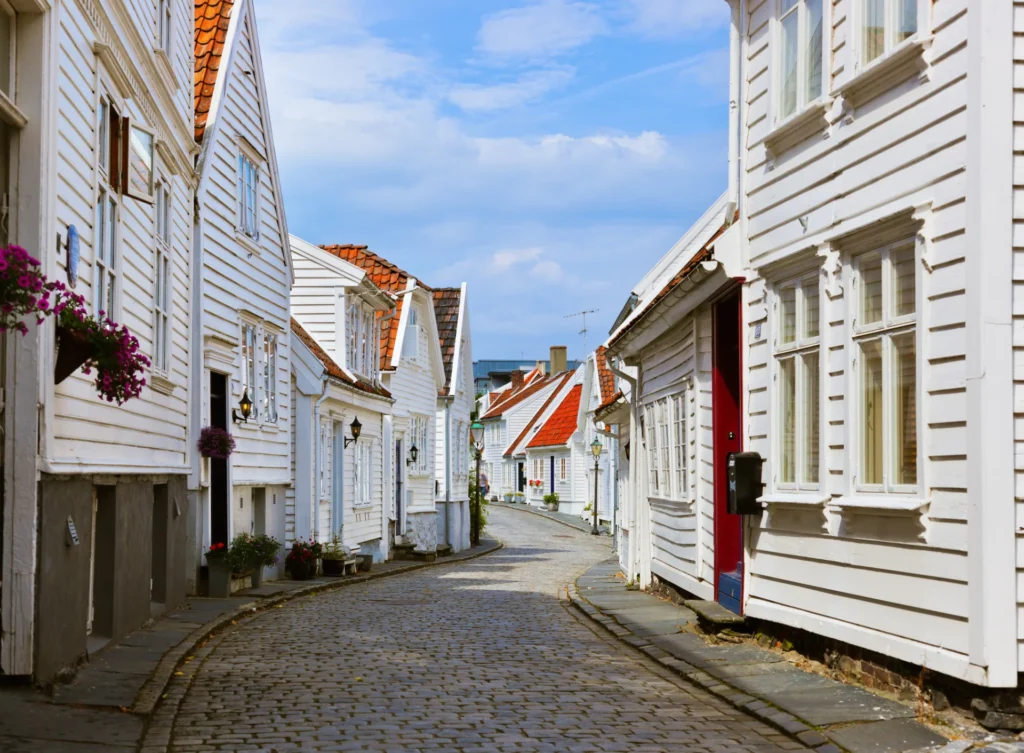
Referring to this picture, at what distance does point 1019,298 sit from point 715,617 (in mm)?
5174

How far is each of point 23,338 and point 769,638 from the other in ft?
21.9

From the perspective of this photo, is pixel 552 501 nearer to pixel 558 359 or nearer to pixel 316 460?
pixel 558 359

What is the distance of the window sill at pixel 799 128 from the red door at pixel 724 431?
2480 millimetres

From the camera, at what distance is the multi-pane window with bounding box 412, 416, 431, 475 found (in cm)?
3503

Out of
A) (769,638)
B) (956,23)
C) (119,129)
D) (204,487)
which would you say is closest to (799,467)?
(769,638)

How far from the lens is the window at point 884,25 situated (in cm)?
908

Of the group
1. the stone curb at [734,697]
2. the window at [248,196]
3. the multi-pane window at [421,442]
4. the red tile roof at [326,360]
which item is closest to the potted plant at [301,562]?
the red tile roof at [326,360]

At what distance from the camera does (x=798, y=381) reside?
1080 centimetres

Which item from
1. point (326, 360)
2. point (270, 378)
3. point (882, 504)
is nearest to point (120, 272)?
point (882, 504)

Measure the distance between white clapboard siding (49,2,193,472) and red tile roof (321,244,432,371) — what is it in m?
16.5

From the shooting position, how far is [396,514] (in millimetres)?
33719

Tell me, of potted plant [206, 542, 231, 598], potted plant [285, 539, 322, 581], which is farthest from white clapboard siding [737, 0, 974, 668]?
potted plant [285, 539, 322, 581]

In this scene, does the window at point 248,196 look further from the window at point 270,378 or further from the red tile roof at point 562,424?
the red tile roof at point 562,424

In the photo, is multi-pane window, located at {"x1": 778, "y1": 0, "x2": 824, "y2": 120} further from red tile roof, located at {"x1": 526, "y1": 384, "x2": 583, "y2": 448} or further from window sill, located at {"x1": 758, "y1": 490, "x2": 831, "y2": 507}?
red tile roof, located at {"x1": 526, "y1": 384, "x2": 583, "y2": 448}
